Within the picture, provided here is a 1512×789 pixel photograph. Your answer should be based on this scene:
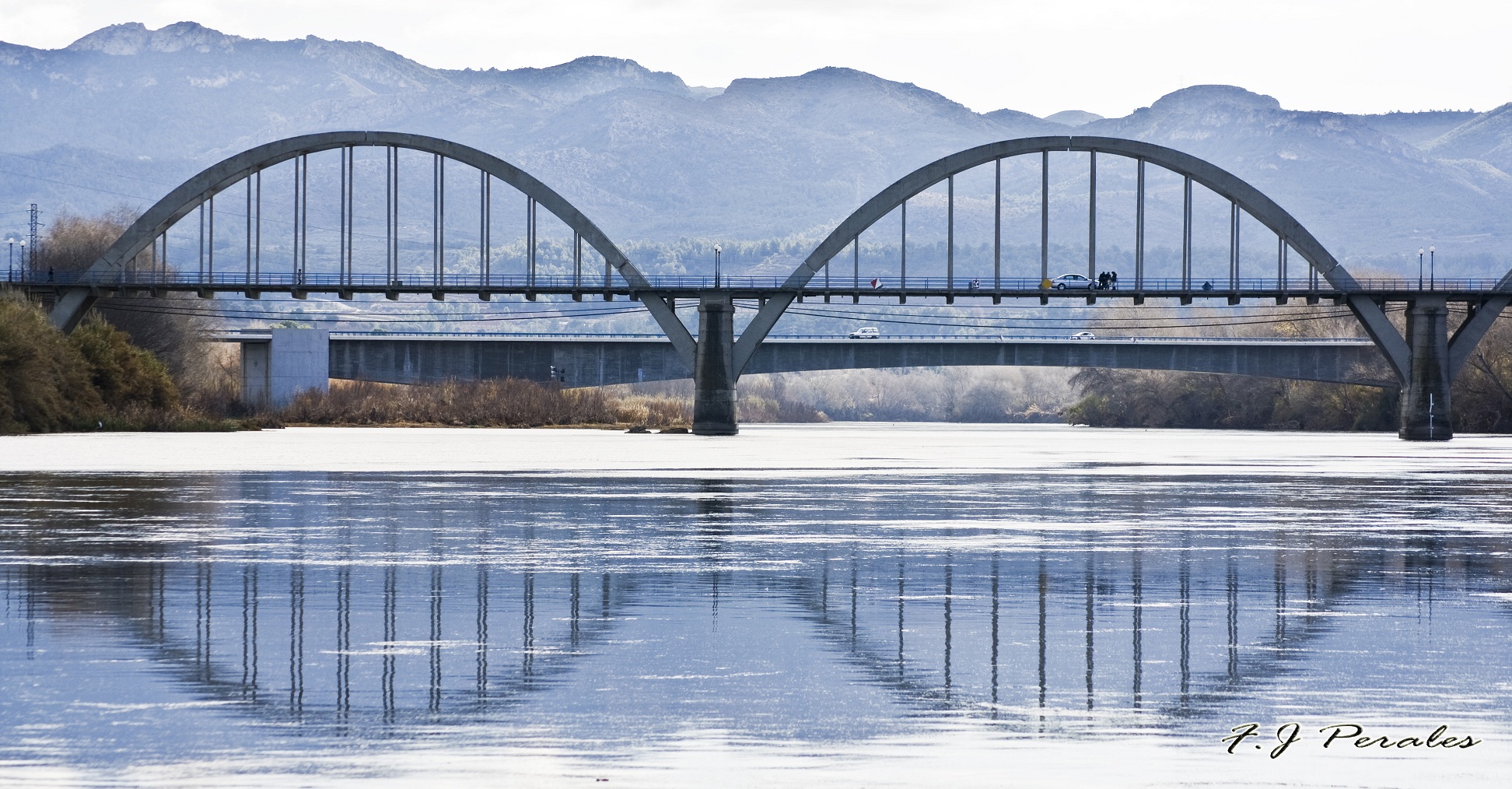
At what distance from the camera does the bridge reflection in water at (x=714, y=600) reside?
14562 millimetres

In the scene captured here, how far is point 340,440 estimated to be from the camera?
298ft

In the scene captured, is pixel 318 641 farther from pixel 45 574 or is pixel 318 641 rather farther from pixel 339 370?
pixel 339 370

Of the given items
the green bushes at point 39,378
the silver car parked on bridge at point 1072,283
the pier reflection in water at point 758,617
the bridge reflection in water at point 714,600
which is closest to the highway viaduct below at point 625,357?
the silver car parked on bridge at point 1072,283

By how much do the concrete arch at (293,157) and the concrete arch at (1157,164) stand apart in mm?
5612

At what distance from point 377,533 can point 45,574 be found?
7547 millimetres

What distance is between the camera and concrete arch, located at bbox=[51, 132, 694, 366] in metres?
108

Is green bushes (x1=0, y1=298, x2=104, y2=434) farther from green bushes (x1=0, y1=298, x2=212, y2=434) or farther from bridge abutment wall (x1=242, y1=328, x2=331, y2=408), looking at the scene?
bridge abutment wall (x1=242, y1=328, x2=331, y2=408)

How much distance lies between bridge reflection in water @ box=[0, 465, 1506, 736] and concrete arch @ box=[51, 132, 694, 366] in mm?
74222

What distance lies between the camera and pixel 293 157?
107 meters

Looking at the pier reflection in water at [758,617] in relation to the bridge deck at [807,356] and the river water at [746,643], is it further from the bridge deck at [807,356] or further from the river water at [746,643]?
the bridge deck at [807,356]
